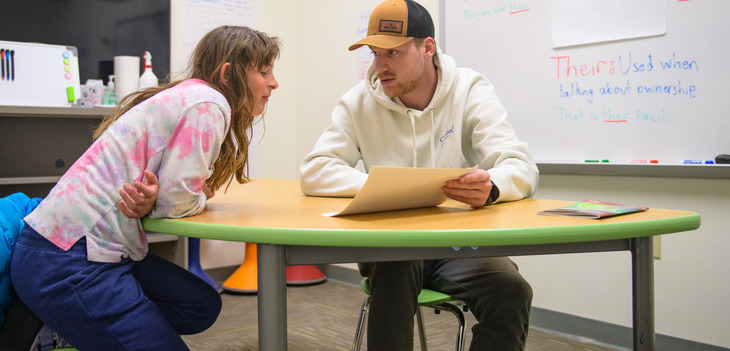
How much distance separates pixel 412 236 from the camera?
97cm

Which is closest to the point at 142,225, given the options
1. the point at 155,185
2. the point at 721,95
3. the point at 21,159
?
the point at 155,185

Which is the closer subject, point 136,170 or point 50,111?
point 136,170

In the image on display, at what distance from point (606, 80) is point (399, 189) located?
1.66 meters

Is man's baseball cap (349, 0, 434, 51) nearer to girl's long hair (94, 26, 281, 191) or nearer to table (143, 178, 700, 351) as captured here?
girl's long hair (94, 26, 281, 191)

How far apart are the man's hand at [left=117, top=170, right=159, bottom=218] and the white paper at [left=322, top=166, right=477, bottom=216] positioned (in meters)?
0.32

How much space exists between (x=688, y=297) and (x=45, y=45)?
2811 millimetres

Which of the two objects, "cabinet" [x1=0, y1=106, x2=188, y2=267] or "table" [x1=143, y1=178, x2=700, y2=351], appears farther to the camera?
"cabinet" [x1=0, y1=106, x2=188, y2=267]

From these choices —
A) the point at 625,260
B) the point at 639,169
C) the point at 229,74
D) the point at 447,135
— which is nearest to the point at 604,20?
the point at 639,169

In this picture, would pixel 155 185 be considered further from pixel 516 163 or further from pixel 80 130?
pixel 80 130

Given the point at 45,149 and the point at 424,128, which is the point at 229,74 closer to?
the point at 424,128

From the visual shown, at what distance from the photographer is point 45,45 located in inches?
113

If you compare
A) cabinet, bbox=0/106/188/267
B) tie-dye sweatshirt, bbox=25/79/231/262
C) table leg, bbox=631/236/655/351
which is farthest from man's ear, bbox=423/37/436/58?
cabinet, bbox=0/106/188/267

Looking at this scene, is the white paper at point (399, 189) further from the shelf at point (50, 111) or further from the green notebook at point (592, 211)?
the shelf at point (50, 111)

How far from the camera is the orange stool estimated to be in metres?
3.50
